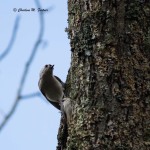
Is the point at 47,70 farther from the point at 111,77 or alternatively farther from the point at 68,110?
the point at 111,77

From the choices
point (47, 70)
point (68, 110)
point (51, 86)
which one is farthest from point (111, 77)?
point (47, 70)

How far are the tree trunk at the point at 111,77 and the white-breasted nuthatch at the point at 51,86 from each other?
98cm

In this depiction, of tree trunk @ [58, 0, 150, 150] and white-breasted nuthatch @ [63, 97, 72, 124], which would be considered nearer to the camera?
tree trunk @ [58, 0, 150, 150]

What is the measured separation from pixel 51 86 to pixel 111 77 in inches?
49.1

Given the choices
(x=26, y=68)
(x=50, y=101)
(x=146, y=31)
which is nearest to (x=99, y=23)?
(x=146, y=31)

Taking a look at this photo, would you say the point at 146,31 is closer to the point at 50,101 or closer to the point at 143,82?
the point at 143,82

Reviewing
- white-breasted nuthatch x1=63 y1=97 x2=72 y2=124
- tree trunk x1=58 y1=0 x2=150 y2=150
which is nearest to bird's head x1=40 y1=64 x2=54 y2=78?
white-breasted nuthatch x1=63 y1=97 x2=72 y2=124

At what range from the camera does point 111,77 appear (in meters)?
2.08

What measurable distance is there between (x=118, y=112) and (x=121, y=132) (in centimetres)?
9

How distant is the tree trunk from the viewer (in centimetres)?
199

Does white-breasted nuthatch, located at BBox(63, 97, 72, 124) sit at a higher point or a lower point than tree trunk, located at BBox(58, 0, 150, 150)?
lower

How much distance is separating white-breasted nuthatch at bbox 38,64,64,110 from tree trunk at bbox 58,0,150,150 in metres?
0.98

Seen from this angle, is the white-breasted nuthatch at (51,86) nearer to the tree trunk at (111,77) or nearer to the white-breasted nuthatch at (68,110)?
the white-breasted nuthatch at (68,110)

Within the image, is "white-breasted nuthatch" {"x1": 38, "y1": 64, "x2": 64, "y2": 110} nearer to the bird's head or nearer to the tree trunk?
the bird's head
